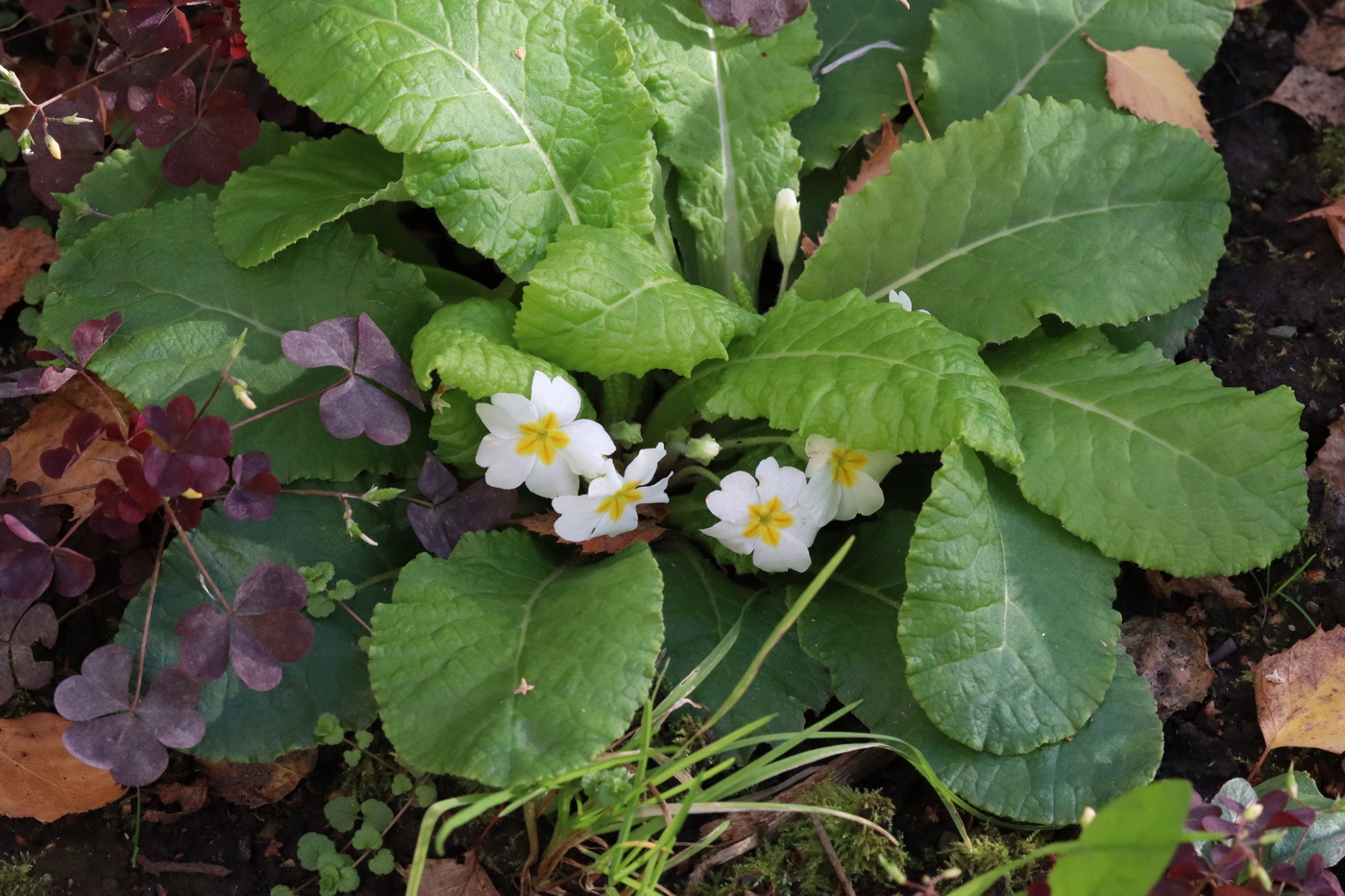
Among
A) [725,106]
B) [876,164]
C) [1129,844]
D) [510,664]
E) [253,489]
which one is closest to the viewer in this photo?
[1129,844]

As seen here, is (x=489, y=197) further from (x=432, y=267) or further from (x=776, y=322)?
(x=776, y=322)

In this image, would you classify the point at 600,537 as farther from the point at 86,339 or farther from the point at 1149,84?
the point at 1149,84

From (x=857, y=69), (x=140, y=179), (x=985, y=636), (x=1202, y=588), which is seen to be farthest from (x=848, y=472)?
(x=140, y=179)

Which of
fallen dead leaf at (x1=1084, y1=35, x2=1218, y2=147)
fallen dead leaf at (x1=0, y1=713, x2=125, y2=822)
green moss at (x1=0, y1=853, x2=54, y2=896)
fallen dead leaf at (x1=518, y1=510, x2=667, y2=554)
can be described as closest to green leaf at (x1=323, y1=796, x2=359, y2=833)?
fallen dead leaf at (x1=0, y1=713, x2=125, y2=822)

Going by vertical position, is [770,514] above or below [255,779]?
above

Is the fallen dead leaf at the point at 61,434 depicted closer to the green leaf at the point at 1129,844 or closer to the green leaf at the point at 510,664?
the green leaf at the point at 510,664

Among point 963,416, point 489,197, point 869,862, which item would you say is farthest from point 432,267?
point 869,862
